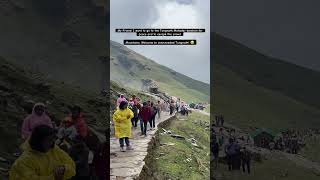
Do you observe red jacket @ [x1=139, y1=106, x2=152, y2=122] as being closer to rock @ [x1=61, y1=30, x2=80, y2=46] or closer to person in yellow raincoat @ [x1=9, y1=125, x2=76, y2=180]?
person in yellow raincoat @ [x1=9, y1=125, x2=76, y2=180]

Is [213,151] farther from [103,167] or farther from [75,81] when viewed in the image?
[75,81]

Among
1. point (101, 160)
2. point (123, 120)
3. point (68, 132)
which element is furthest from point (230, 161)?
point (101, 160)

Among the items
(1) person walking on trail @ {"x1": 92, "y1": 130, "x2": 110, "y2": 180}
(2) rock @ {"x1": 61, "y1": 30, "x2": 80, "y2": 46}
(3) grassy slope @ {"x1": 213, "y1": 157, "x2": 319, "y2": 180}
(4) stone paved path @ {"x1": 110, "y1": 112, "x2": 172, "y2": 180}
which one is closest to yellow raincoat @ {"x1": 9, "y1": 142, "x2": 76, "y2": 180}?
(1) person walking on trail @ {"x1": 92, "y1": 130, "x2": 110, "y2": 180}

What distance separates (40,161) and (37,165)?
2.1 inches

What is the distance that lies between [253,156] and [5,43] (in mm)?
95546

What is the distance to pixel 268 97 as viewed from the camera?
577 ft

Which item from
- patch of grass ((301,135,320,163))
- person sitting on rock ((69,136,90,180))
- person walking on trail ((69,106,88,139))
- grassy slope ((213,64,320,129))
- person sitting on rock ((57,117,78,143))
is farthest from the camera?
grassy slope ((213,64,320,129))

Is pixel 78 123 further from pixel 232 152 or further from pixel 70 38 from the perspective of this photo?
pixel 70 38

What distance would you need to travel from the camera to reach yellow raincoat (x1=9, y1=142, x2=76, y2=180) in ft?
17.2

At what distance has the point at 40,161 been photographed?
5.32 meters

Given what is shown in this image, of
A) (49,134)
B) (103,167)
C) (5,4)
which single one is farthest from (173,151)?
(5,4)

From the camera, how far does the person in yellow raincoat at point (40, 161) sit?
5254 mm

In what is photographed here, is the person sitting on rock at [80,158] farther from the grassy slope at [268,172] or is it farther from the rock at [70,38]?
the rock at [70,38]

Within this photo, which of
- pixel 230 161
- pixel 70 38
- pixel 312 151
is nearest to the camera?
pixel 230 161
